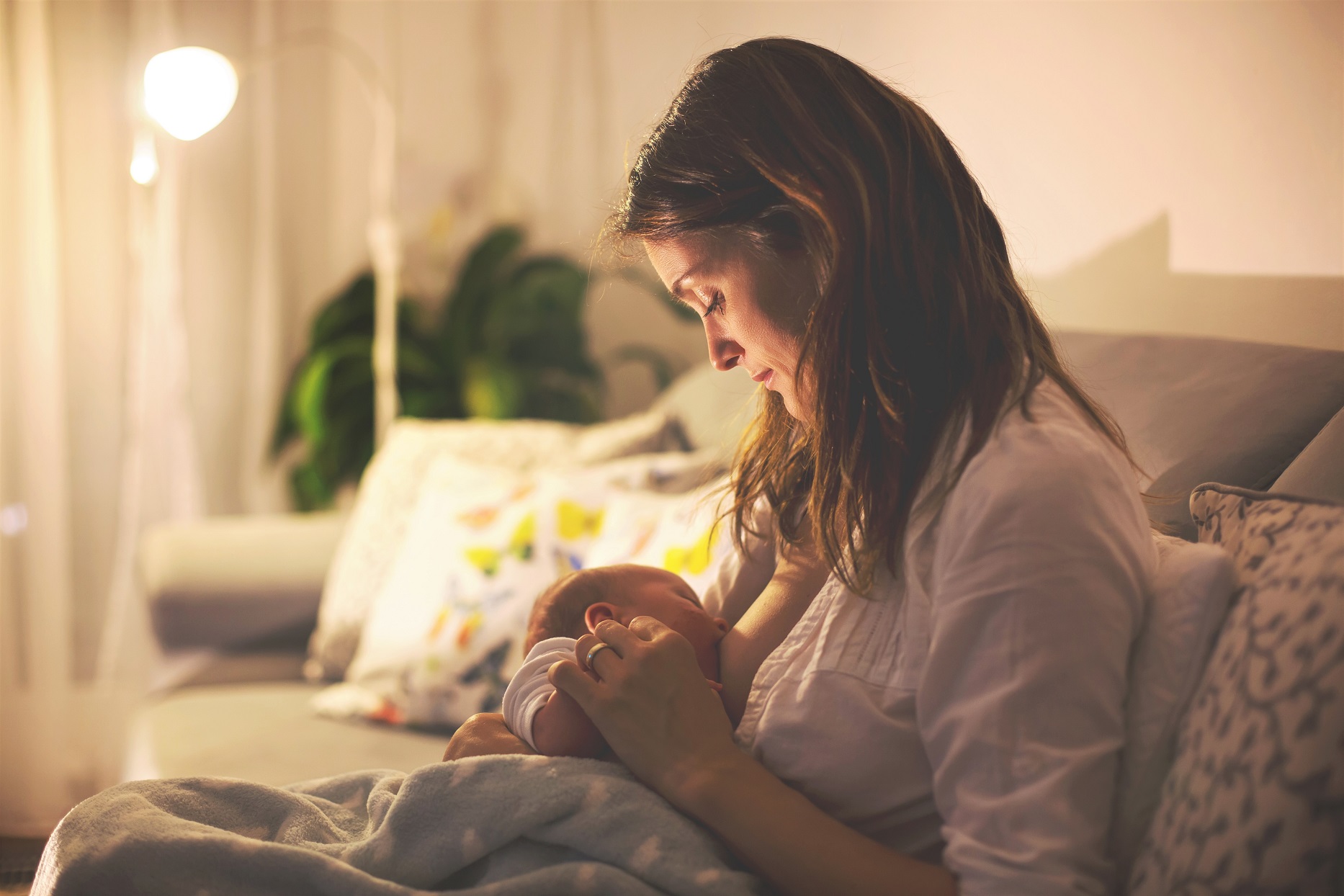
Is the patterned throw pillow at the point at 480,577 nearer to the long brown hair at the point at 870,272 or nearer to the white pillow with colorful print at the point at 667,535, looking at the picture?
the white pillow with colorful print at the point at 667,535

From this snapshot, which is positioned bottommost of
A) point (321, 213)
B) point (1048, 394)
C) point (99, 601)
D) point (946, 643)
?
point (99, 601)

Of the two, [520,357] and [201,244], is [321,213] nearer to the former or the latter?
[201,244]

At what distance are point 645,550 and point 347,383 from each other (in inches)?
74.4

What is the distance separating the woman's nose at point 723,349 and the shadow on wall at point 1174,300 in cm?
65

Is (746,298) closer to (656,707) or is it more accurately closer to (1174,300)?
(656,707)

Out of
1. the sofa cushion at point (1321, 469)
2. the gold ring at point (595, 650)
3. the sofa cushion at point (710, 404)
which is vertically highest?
the sofa cushion at point (1321, 469)

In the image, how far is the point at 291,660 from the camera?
213 centimetres

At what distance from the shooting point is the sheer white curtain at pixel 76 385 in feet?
8.11

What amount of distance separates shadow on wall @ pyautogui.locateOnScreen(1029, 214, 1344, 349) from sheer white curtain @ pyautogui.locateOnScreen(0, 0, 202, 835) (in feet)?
7.76

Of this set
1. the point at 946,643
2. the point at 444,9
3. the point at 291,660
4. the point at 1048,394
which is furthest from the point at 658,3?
the point at 946,643

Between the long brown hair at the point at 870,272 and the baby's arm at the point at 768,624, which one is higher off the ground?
the long brown hair at the point at 870,272

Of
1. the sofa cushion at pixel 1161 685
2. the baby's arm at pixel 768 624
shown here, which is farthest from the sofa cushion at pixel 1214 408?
the baby's arm at pixel 768 624

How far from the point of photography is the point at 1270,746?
660mm

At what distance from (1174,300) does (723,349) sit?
0.75 m
